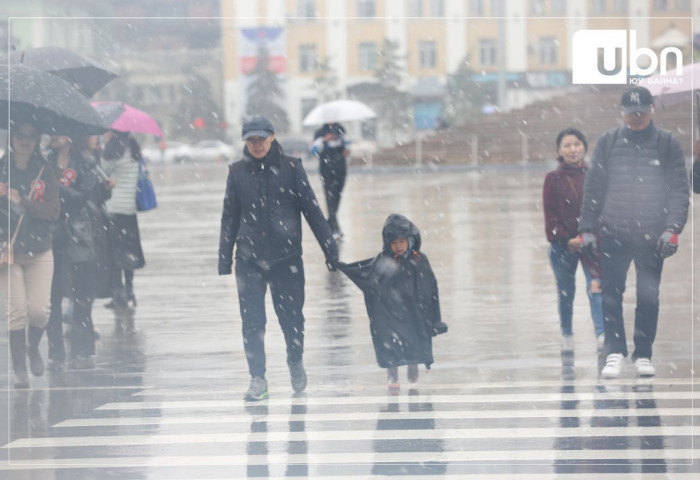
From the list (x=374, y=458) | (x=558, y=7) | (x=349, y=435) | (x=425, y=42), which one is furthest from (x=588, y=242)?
(x=425, y=42)

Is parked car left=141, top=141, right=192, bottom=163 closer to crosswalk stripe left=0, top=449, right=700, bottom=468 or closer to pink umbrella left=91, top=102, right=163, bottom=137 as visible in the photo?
pink umbrella left=91, top=102, right=163, bottom=137

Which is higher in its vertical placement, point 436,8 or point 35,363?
point 436,8

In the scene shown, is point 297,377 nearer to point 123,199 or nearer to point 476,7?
point 123,199

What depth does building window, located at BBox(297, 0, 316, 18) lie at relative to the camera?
2655 inches

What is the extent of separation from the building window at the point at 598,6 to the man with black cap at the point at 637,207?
A: 51566mm

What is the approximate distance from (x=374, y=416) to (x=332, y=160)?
10597 mm

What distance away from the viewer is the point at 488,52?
67.3m

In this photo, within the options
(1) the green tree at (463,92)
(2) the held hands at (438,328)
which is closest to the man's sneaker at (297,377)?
(2) the held hands at (438,328)

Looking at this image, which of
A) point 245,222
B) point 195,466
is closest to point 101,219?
point 245,222

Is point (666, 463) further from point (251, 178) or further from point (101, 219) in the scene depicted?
point (101, 219)

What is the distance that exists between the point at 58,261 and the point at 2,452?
2.90 meters

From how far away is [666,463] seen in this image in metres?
6.53

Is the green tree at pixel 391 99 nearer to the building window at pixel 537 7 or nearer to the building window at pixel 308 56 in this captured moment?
the building window at pixel 308 56

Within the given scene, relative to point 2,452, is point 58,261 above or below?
above
